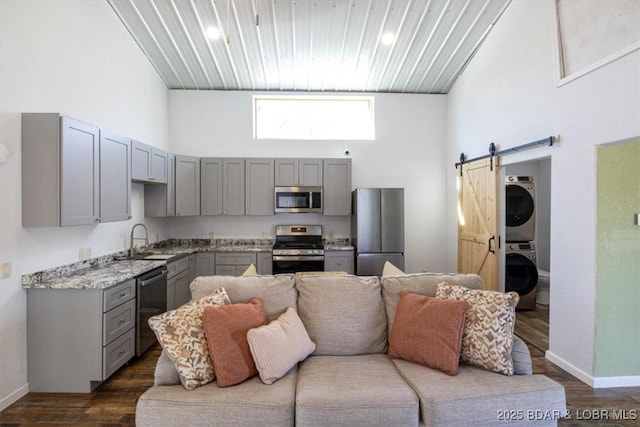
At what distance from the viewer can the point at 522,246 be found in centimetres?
448

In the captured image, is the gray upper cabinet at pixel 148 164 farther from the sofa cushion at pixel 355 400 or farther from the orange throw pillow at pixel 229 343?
the sofa cushion at pixel 355 400

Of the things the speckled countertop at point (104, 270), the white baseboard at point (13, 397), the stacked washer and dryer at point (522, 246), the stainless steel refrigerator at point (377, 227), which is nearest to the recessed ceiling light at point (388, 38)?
the stainless steel refrigerator at point (377, 227)

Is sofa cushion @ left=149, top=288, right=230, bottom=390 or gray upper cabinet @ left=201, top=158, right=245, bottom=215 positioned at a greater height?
gray upper cabinet @ left=201, top=158, right=245, bottom=215

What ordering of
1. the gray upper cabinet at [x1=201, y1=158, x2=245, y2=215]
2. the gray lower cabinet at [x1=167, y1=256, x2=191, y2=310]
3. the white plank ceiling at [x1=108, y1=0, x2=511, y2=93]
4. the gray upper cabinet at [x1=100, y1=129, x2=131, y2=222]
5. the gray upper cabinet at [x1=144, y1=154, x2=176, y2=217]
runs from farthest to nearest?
the gray upper cabinet at [x1=201, y1=158, x2=245, y2=215] < the gray upper cabinet at [x1=144, y1=154, x2=176, y2=217] < the gray lower cabinet at [x1=167, y1=256, x2=191, y2=310] < the white plank ceiling at [x1=108, y1=0, x2=511, y2=93] < the gray upper cabinet at [x1=100, y1=129, x2=131, y2=222]

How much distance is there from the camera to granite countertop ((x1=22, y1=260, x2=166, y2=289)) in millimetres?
2486

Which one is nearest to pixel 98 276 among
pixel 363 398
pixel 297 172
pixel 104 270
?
pixel 104 270

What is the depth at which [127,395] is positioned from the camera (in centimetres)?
249

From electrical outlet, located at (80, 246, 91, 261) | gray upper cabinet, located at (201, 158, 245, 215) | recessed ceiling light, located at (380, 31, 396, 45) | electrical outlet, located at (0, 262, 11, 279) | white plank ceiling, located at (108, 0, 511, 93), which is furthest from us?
gray upper cabinet, located at (201, 158, 245, 215)

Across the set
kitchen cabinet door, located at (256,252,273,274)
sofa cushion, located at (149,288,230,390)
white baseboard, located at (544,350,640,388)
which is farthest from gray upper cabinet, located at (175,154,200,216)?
white baseboard, located at (544,350,640,388)

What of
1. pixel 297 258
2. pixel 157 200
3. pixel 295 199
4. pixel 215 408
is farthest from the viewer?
pixel 295 199

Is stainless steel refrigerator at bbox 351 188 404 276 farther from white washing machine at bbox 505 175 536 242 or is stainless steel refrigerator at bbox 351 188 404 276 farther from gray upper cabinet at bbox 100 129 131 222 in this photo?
gray upper cabinet at bbox 100 129 131 222

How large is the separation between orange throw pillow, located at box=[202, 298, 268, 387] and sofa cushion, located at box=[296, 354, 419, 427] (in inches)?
13.3

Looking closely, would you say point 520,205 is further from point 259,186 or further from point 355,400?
point 355,400

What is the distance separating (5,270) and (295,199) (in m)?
3.33
